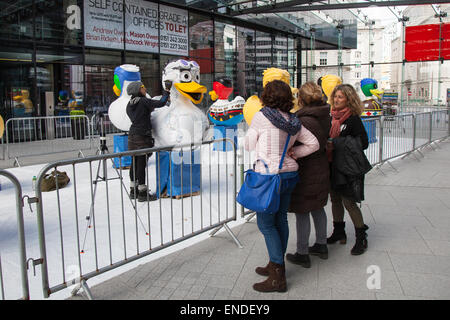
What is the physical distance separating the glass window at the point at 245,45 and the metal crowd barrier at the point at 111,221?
1398cm

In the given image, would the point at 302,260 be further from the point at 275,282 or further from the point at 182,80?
the point at 182,80

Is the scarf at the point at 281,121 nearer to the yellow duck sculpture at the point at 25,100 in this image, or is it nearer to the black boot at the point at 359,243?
the black boot at the point at 359,243

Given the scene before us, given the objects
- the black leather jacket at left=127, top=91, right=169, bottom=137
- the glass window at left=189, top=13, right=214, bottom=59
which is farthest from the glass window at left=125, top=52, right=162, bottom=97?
the black leather jacket at left=127, top=91, right=169, bottom=137

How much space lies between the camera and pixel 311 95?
3.75 metres

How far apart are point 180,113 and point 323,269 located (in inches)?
141

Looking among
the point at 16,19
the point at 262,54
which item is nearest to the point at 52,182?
the point at 16,19

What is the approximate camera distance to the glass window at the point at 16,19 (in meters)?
12.4

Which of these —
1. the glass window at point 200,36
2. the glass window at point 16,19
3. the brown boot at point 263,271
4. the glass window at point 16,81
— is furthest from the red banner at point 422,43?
the brown boot at point 263,271

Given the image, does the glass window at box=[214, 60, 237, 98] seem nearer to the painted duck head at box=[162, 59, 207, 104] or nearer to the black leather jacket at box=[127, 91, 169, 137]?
the painted duck head at box=[162, 59, 207, 104]

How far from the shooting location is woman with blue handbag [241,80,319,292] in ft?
10.8

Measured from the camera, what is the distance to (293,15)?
23469 mm

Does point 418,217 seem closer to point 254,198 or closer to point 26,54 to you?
point 254,198
